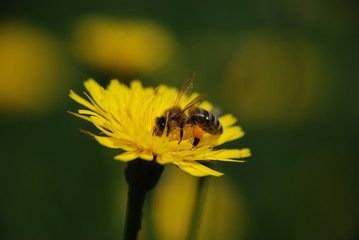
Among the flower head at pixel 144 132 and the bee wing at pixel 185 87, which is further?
Result: the bee wing at pixel 185 87

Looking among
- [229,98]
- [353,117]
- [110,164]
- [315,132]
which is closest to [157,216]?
[110,164]

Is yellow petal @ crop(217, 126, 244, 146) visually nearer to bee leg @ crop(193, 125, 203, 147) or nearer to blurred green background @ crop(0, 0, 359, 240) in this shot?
bee leg @ crop(193, 125, 203, 147)

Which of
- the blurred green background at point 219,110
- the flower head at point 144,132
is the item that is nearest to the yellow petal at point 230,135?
the flower head at point 144,132

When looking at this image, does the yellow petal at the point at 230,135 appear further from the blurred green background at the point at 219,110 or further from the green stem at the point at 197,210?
the blurred green background at the point at 219,110

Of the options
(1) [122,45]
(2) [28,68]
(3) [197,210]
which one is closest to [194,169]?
(3) [197,210]

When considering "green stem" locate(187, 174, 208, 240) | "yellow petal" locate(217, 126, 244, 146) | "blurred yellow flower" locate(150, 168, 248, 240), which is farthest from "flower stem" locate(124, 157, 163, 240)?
"blurred yellow flower" locate(150, 168, 248, 240)

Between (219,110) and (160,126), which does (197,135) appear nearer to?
(160,126)

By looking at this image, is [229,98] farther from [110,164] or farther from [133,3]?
[133,3]
